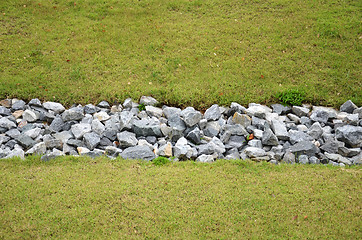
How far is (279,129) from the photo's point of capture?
20.5ft

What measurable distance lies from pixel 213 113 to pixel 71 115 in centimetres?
318

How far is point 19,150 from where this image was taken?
565 cm

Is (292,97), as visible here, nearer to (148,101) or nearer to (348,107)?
(348,107)

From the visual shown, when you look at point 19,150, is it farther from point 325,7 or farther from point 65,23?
point 325,7

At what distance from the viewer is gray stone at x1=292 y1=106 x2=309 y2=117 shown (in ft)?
22.7

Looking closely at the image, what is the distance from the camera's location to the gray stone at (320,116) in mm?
6712

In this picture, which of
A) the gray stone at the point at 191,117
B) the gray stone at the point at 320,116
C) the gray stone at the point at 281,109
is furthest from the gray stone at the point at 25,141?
the gray stone at the point at 320,116

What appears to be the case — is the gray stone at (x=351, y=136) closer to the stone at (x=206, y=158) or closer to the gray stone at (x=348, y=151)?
the gray stone at (x=348, y=151)

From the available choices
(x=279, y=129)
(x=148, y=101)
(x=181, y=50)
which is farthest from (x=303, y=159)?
(x=181, y=50)

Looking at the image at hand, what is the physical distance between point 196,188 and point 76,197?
192cm

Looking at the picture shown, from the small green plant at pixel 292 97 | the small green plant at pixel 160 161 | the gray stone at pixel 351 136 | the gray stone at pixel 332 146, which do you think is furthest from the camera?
the small green plant at pixel 292 97

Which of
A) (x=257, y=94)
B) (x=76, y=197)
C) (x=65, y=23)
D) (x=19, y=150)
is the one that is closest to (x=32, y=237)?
(x=76, y=197)

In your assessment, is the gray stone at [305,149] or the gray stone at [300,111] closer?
the gray stone at [305,149]

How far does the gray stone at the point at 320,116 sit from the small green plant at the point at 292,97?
53cm
